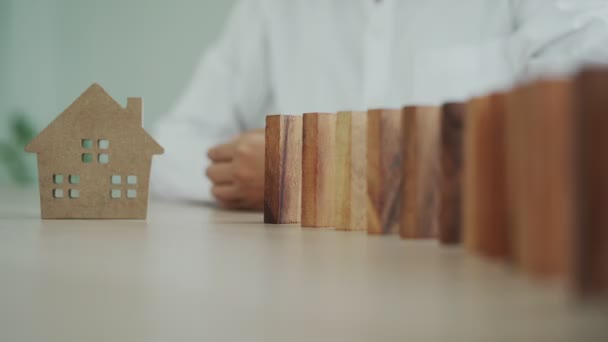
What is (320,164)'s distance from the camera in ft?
2.27

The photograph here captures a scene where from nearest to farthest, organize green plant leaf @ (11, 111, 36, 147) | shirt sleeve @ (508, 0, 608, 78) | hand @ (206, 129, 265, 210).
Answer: hand @ (206, 129, 265, 210), shirt sleeve @ (508, 0, 608, 78), green plant leaf @ (11, 111, 36, 147)

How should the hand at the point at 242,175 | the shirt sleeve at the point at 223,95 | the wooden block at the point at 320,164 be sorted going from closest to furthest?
1. the wooden block at the point at 320,164
2. the hand at the point at 242,175
3. the shirt sleeve at the point at 223,95

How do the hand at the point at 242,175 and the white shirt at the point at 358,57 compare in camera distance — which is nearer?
the hand at the point at 242,175

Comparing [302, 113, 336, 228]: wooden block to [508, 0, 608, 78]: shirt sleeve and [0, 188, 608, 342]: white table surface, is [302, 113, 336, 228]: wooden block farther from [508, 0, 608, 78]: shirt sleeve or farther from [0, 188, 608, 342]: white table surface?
[508, 0, 608, 78]: shirt sleeve

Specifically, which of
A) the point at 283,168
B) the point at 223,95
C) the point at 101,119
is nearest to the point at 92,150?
the point at 101,119

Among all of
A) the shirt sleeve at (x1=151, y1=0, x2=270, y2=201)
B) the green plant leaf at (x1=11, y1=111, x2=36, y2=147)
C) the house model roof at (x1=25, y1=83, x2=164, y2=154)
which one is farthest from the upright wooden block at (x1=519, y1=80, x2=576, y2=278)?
the green plant leaf at (x1=11, y1=111, x2=36, y2=147)

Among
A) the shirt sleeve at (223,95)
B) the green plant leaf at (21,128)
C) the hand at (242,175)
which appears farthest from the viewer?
the green plant leaf at (21,128)

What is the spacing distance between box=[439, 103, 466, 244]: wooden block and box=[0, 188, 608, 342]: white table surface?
22 mm

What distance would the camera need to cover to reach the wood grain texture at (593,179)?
0.27 meters

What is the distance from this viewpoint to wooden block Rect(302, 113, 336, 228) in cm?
69

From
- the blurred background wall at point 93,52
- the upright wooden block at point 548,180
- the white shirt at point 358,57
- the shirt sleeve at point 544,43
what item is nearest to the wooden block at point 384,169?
the upright wooden block at point 548,180

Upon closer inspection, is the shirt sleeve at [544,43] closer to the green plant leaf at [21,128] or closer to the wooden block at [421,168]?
the wooden block at [421,168]

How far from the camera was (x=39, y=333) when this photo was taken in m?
0.29

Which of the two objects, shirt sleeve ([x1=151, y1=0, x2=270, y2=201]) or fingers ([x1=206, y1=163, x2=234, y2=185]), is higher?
shirt sleeve ([x1=151, y1=0, x2=270, y2=201])
